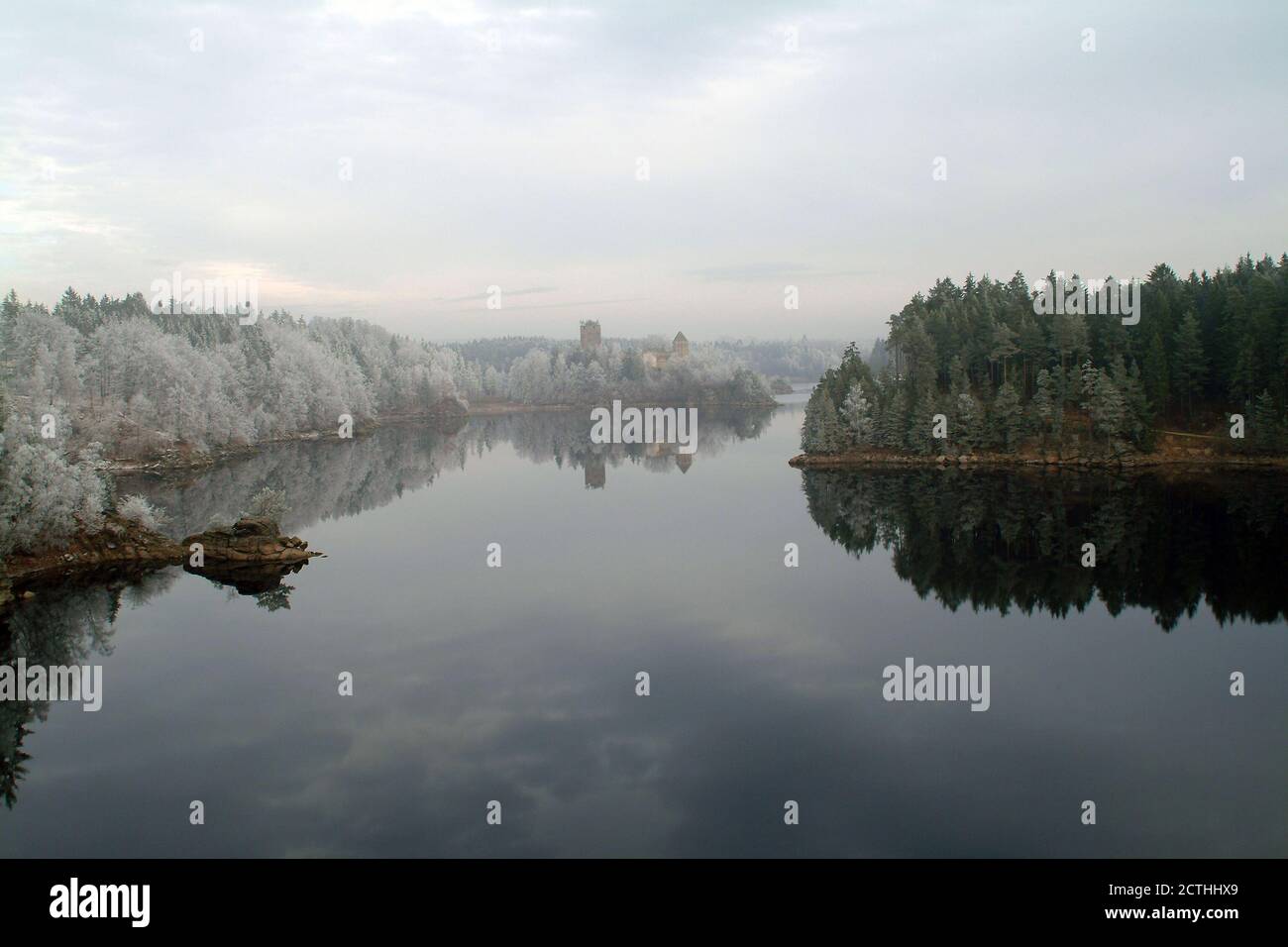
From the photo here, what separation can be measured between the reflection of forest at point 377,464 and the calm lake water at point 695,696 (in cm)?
1319

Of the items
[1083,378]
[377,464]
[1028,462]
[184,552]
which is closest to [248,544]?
[184,552]

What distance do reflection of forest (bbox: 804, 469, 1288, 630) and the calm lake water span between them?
11.1 inches

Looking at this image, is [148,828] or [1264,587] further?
[1264,587]

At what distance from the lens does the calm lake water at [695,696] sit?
63.5ft

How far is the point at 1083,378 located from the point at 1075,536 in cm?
Result: 2960

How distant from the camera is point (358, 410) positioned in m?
146

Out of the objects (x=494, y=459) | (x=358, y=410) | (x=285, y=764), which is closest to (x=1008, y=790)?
(x=285, y=764)

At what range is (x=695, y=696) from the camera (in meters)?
26.9

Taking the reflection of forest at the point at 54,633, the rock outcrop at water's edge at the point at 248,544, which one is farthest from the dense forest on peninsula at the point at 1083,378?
the reflection of forest at the point at 54,633

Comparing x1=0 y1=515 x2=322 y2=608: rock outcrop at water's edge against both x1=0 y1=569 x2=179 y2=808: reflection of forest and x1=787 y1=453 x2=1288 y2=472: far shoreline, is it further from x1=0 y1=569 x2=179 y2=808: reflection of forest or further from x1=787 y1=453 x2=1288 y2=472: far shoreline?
x1=787 y1=453 x2=1288 y2=472: far shoreline

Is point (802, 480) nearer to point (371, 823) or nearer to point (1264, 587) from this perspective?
point (1264, 587)

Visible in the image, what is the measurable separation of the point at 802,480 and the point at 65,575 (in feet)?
172

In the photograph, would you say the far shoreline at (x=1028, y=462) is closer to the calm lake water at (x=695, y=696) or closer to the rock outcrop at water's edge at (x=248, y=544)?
the calm lake water at (x=695, y=696)

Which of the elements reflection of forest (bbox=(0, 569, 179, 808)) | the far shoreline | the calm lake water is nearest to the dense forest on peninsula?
the far shoreline
